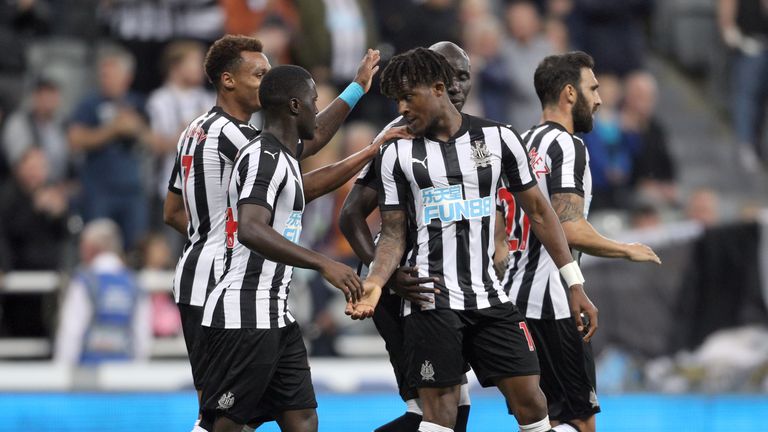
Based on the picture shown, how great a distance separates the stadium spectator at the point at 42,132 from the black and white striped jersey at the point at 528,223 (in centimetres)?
629

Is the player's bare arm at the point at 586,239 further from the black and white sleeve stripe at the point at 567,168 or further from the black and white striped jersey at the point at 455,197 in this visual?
the black and white striped jersey at the point at 455,197

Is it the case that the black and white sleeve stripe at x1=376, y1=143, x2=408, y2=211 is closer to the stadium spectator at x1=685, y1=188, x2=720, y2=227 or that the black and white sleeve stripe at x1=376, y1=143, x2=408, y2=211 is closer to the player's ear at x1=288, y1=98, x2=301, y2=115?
the player's ear at x1=288, y1=98, x2=301, y2=115

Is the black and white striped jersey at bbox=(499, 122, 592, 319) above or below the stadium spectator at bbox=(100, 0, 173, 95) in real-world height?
below

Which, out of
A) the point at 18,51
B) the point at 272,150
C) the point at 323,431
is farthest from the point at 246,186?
the point at 18,51

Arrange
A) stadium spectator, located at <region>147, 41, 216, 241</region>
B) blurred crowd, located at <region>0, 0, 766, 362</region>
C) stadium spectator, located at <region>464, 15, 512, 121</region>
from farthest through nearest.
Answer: stadium spectator, located at <region>464, 15, 512, 121</region> → stadium spectator, located at <region>147, 41, 216, 241</region> → blurred crowd, located at <region>0, 0, 766, 362</region>

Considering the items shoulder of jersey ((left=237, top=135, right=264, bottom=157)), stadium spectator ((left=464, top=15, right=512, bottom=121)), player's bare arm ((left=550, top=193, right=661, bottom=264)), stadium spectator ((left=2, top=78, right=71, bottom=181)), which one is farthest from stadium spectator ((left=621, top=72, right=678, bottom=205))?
shoulder of jersey ((left=237, top=135, right=264, bottom=157))

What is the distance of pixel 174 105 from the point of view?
38.7 ft

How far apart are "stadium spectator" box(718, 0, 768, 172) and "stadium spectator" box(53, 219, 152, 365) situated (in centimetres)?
754

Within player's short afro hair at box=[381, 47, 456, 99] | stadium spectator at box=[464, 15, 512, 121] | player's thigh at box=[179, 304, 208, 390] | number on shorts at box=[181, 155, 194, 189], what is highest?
stadium spectator at box=[464, 15, 512, 121]

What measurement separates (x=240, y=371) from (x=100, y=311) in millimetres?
5155

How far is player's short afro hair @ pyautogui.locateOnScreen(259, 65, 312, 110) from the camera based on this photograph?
6051 mm

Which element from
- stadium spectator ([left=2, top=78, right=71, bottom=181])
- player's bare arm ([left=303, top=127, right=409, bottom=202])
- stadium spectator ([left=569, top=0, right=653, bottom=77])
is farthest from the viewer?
stadium spectator ([left=569, top=0, right=653, bottom=77])

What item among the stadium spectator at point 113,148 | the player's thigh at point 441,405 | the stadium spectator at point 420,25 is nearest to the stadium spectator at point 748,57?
the stadium spectator at point 420,25

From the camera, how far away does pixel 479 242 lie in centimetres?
611
